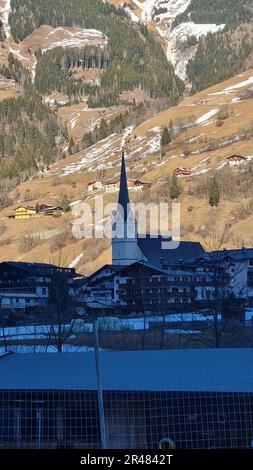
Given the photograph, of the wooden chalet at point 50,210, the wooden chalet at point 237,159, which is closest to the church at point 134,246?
the wooden chalet at point 50,210

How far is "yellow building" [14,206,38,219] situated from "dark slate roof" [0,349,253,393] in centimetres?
12852

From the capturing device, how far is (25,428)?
69.1ft

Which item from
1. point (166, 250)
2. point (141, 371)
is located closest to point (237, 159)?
point (166, 250)

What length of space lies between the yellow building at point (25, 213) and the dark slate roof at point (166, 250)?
43116 millimetres

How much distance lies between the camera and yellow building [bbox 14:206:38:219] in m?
152

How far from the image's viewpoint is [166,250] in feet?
357

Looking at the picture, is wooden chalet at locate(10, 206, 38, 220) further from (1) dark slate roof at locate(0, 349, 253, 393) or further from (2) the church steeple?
(1) dark slate roof at locate(0, 349, 253, 393)

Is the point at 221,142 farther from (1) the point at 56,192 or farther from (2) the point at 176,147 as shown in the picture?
(1) the point at 56,192

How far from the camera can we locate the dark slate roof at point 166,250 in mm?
105688

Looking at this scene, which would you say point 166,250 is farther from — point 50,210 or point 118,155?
point 118,155

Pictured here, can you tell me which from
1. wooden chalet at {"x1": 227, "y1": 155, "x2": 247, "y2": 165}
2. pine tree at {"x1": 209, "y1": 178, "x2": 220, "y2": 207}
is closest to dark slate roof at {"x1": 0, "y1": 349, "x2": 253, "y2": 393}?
pine tree at {"x1": 209, "y1": 178, "x2": 220, "y2": 207}
